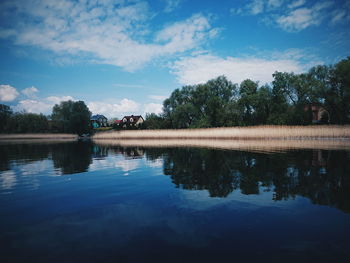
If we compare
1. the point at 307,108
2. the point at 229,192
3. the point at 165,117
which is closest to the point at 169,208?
the point at 229,192

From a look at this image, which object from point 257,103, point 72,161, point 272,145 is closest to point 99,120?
point 257,103

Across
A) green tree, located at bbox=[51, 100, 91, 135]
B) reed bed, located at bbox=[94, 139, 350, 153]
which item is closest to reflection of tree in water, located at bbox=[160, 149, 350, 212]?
reed bed, located at bbox=[94, 139, 350, 153]

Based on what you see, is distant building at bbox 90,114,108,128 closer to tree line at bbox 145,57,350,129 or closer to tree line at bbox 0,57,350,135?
tree line at bbox 0,57,350,135

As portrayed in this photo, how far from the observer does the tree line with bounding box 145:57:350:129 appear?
45.6m

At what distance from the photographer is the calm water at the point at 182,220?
391cm

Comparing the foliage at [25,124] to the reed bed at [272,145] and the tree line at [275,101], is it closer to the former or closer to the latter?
the tree line at [275,101]

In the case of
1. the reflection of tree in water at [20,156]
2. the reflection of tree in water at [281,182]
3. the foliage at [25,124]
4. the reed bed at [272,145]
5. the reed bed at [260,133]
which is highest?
the foliage at [25,124]

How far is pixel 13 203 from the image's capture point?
7.17 metres

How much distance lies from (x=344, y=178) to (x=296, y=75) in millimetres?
57105

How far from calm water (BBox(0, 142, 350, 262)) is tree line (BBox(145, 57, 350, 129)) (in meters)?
46.8

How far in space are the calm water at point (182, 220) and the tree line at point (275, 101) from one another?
4681cm

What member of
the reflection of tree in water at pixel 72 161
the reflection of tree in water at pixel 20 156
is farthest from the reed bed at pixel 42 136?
the reflection of tree in water at pixel 72 161

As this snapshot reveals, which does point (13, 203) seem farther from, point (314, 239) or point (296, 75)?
point (296, 75)

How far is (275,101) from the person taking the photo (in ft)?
192
